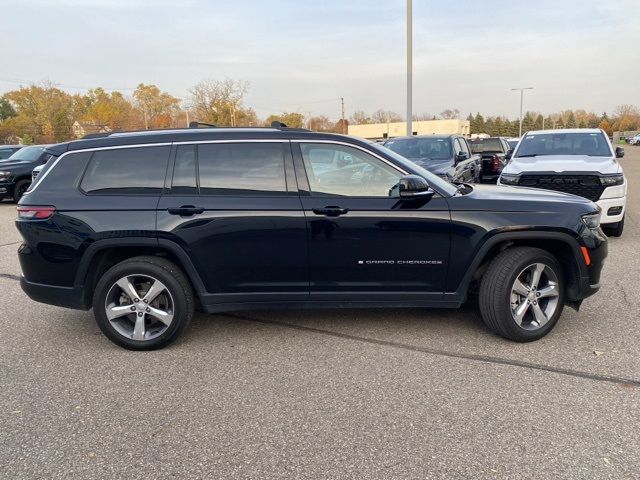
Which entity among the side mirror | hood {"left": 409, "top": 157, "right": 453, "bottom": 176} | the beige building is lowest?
the beige building

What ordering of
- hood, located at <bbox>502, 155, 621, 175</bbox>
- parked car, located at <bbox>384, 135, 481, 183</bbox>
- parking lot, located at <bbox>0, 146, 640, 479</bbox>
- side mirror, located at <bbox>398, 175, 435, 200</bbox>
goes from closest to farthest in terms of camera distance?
parking lot, located at <bbox>0, 146, 640, 479</bbox> → side mirror, located at <bbox>398, 175, 435, 200</bbox> → hood, located at <bbox>502, 155, 621, 175</bbox> → parked car, located at <bbox>384, 135, 481, 183</bbox>

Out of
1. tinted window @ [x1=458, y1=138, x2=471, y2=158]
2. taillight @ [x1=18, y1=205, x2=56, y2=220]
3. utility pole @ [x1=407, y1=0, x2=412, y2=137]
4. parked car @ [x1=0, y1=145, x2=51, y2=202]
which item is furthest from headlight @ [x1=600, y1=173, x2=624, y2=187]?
parked car @ [x1=0, y1=145, x2=51, y2=202]

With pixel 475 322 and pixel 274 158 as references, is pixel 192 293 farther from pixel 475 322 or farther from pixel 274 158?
pixel 475 322

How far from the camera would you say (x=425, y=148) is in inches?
427

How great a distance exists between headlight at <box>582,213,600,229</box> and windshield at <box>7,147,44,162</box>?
1617 cm

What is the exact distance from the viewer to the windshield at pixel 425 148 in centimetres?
1049

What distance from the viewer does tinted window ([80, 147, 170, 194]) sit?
4113 millimetres

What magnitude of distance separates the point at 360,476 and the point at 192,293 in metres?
2.23

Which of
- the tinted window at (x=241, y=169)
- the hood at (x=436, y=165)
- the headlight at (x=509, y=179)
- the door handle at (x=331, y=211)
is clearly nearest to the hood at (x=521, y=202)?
the door handle at (x=331, y=211)

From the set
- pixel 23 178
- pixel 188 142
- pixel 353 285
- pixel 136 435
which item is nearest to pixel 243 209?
pixel 188 142

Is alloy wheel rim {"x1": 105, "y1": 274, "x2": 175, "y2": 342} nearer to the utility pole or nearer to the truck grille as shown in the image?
the truck grille

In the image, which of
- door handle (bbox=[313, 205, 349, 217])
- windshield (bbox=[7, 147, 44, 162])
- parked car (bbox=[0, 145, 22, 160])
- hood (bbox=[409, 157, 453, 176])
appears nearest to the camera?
door handle (bbox=[313, 205, 349, 217])

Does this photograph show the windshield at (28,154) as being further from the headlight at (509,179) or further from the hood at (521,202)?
the hood at (521,202)

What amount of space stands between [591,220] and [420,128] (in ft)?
270
